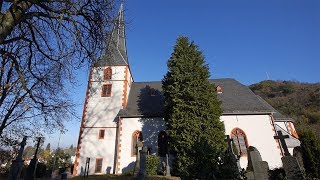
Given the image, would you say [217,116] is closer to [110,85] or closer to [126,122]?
[126,122]

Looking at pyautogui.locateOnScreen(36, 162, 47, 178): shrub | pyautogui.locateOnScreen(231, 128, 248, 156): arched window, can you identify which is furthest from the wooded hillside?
pyautogui.locateOnScreen(36, 162, 47, 178): shrub

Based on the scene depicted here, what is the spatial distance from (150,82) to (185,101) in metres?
9.83

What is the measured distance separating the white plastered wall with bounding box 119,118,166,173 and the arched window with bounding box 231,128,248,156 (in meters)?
6.08

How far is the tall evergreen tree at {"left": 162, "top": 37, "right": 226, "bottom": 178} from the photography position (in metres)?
16.2

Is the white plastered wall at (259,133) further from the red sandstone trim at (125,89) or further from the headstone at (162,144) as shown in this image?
the red sandstone trim at (125,89)

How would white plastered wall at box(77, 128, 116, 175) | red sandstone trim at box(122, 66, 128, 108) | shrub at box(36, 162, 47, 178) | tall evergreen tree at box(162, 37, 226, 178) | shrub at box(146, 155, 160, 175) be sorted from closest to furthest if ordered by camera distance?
tall evergreen tree at box(162, 37, 226, 178) → shrub at box(146, 155, 160, 175) → white plastered wall at box(77, 128, 116, 175) → shrub at box(36, 162, 47, 178) → red sandstone trim at box(122, 66, 128, 108)

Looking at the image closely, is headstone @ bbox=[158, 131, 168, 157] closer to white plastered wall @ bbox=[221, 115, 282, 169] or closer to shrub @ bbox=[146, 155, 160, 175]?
shrub @ bbox=[146, 155, 160, 175]

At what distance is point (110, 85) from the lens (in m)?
23.5

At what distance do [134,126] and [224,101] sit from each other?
349 inches

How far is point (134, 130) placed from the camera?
20.4 meters

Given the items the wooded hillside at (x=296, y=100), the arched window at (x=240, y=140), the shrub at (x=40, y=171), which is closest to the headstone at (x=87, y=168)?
the shrub at (x=40, y=171)

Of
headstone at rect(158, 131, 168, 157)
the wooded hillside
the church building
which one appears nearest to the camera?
the church building

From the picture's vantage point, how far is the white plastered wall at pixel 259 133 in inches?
719

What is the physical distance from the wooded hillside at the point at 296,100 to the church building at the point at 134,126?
51.6 ft
